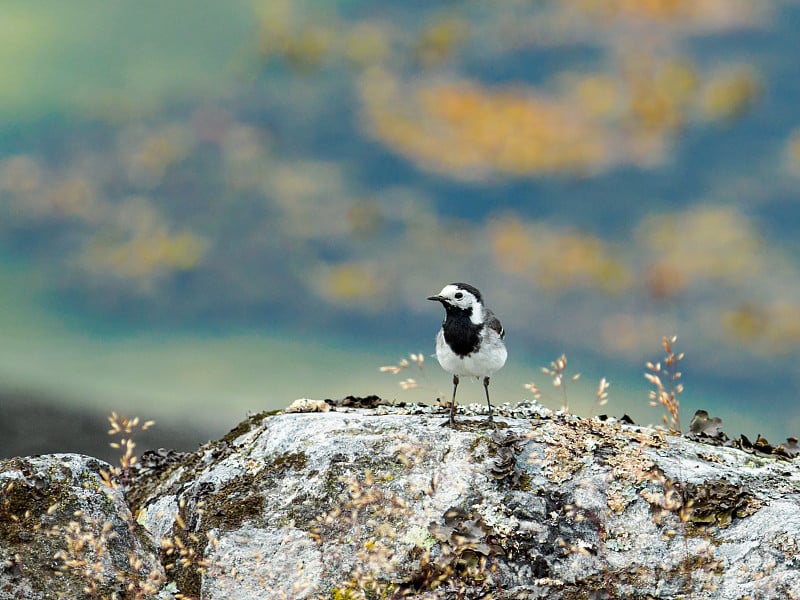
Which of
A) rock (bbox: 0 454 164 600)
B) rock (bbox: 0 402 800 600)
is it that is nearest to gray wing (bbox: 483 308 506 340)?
rock (bbox: 0 402 800 600)

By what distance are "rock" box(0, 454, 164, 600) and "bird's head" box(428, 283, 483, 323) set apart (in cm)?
248

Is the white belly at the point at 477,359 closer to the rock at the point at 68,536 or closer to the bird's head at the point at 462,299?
the bird's head at the point at 462,299

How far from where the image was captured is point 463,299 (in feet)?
20.2

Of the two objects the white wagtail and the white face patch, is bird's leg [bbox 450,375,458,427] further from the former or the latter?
the white face patch

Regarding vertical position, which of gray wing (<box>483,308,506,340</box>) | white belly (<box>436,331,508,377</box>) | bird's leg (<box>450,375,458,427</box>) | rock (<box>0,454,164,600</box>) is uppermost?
gray wing (<box>483,308,506,340</box>)

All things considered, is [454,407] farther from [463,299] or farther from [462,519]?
[462,519]

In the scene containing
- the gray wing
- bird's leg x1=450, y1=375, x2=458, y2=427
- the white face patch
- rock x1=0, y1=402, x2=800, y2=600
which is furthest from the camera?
the gray wing

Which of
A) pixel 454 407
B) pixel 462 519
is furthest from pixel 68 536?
pixel 454 407

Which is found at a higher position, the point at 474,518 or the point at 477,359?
the point at 477,359

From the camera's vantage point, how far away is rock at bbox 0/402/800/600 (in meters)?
4.82

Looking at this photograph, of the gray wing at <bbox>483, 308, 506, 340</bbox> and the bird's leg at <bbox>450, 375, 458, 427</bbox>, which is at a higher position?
the gray wing at <bbox>483, 308, 506, 340</bbox>

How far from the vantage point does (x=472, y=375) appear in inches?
249

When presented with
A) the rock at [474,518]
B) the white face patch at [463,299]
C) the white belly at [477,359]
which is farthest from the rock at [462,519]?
the white face patch at [463,299]

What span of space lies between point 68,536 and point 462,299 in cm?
293
